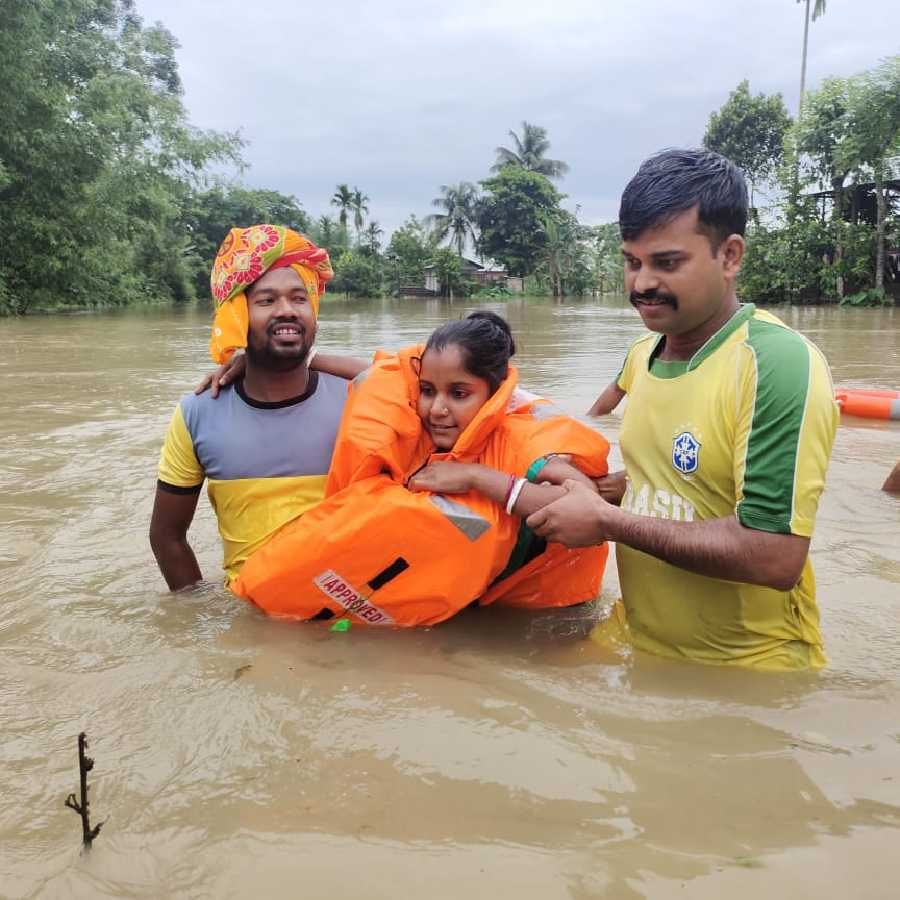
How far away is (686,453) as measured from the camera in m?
2.07

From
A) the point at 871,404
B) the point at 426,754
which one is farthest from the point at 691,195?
the point at 871,404

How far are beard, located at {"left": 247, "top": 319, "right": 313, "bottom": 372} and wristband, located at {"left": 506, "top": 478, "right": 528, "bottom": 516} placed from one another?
3.03ft

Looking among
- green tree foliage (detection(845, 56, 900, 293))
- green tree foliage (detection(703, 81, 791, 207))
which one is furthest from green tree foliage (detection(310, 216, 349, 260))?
green tree foliage (detection(845, 56, 900, 293))

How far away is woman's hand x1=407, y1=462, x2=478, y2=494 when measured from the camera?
7.91ft

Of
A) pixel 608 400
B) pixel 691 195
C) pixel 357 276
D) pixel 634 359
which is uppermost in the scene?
pixel 357 276

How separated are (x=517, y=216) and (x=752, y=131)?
21874 millimetres

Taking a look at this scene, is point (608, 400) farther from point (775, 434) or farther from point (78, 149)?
point (78, 149)

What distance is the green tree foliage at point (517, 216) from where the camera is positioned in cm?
5384

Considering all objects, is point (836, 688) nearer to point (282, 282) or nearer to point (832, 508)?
point (282, 282)

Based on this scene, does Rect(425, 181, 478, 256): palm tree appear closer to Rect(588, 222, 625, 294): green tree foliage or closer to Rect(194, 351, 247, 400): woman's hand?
Rect(588, 222, 625, 294): green tree foliage

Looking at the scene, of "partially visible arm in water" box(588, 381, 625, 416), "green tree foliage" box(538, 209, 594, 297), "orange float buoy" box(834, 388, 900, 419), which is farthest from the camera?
"green tree foliage" box(538, 209, 594, 297)

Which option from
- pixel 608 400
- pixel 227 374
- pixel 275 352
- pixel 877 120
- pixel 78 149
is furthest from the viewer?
pixel 877 120

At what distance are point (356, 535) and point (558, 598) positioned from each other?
0.80 metres

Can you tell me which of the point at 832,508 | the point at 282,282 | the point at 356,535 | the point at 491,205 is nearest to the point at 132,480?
the point at 282,282
